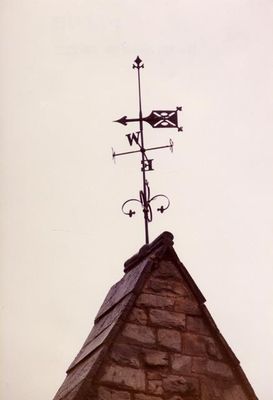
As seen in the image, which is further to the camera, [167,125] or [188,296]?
[167,125]

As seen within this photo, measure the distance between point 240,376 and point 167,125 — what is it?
2.91 metres

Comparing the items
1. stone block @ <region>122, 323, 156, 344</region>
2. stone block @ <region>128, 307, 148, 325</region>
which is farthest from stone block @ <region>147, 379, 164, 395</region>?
stone block @ <region>128, 307, 148, 325</region>

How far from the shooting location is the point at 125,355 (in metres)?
3.66

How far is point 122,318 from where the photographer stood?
385 cm

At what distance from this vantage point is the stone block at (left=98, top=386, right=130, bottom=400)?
338cm

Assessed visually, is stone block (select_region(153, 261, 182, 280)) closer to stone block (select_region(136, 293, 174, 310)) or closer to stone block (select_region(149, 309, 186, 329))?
stone block (select_region(136, 293, 174, 310))

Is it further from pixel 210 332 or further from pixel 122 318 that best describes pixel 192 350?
pixel 122 318

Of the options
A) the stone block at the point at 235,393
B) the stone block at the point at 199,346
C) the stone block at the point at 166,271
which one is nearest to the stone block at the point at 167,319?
the stone block at the point at 199,346

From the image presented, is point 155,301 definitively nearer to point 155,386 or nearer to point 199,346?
point 199,346

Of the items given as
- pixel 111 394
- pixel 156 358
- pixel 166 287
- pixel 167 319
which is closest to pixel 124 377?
pixel 111 394

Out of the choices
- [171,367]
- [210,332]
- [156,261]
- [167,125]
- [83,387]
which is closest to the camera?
[83,387]

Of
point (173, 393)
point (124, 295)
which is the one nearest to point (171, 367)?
point (173, 393)

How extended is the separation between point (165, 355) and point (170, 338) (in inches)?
6.1

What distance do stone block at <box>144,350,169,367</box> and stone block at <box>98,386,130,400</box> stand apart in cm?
31
